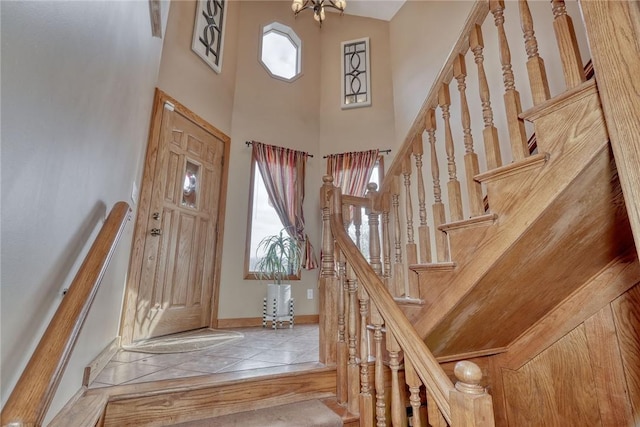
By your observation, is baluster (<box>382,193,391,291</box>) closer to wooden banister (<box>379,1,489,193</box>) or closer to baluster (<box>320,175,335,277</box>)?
wooden banister (<box>379,1,489,193</box>)

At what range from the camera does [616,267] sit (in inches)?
66.4

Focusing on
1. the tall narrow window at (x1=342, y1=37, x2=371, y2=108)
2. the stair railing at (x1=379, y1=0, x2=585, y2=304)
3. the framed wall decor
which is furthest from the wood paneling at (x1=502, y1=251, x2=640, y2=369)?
the framed wall decor

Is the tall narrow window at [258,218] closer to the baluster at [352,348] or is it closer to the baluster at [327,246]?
the baluster at [327,246]

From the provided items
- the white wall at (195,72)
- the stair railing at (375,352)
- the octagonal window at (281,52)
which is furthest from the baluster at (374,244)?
the octagonal window at (281,52)

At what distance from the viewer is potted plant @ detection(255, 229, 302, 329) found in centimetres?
328

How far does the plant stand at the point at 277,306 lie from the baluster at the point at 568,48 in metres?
2.80

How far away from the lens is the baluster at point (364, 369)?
1448 millimetres

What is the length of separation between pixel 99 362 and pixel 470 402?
5.75 feet

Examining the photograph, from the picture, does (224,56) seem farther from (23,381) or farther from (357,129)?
(23,381)

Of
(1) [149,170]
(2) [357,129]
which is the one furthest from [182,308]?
(2) [357,129]

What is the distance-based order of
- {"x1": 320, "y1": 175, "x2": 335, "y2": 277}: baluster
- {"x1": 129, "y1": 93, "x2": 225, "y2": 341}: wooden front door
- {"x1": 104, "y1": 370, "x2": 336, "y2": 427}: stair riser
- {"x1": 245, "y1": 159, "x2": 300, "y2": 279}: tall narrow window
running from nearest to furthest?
1. {"x1": 104, "y1": 370, "x2": 336, "y2": 427}: stair riser
2. {"x1": 320, "y1": 175, "x2": 335, "y2": 277}: baluster
3. {"x1": 129, "y1": 93, "x2": 225, "y2": 341}: wooden front door
4. {"x1": 245, "y1": 159, "x2": 300, "y2": 279}: tall narrow window

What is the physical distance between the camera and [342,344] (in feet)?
5.43

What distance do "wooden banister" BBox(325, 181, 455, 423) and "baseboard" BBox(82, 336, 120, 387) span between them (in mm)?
1307

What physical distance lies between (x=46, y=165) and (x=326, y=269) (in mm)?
1324
